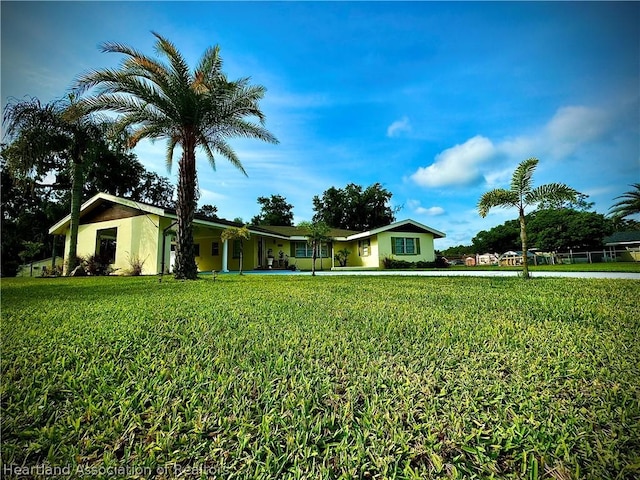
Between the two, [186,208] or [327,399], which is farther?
[186,208]

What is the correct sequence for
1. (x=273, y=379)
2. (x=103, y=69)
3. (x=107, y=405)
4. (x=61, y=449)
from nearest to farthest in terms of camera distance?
(x=61, y=449) → (x=107, y=405) → (x=273, y=379) → (x=103, y=69)

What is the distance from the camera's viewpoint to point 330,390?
189 cm

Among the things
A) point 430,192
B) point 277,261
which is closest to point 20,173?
point 277,261

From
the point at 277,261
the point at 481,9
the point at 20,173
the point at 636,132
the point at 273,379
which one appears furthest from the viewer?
the point at 277,261

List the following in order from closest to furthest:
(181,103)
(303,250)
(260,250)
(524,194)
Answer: (181,103)
(524,194)
(260,250)
(303,250)

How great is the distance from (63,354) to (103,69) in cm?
1015

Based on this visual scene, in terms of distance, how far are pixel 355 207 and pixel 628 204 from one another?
1010 inches

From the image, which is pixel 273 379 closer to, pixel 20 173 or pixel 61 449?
pixel 61 449

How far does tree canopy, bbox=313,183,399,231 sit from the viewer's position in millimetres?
39344

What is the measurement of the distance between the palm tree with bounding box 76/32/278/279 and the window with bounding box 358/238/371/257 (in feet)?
44.2

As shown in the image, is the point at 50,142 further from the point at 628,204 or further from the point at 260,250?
the point at 628,204

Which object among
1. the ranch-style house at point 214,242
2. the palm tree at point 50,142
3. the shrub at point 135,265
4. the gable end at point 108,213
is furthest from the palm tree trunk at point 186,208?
the gable end at point 108,213

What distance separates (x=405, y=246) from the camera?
22.5 m

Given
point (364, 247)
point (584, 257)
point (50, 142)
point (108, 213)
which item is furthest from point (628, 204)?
point (50, 142)
